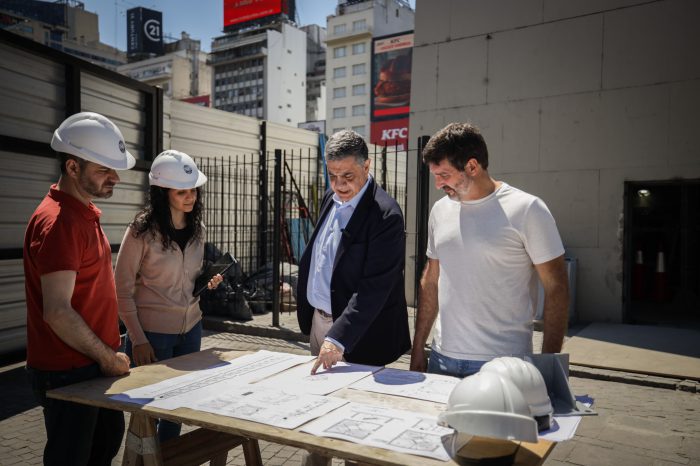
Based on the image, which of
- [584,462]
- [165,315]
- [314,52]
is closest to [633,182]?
[584,462]

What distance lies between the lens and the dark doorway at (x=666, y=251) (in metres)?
10.6

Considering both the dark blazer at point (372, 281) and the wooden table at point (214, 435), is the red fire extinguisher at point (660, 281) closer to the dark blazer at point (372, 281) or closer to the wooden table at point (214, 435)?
the dark blazer at point (372, 281)

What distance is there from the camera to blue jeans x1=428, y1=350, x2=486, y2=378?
7.70ft

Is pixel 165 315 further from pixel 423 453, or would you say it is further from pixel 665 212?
pixel 665 212

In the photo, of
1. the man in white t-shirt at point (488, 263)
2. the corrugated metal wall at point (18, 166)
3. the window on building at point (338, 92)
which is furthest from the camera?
the window on building at point (338, 92)

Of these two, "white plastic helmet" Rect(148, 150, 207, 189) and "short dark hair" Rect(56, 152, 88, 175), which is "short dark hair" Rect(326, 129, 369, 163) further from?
"short dark hair" Rect(56, 152, 88, 175)

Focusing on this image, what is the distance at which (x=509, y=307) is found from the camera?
2.32 metres

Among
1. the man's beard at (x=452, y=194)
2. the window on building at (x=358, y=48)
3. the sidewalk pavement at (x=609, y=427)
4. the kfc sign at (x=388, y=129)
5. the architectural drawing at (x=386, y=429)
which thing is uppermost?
the window on building at (x=358, y=48)

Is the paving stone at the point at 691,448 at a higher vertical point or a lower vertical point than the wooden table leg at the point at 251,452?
lower

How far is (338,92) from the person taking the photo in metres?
80.7

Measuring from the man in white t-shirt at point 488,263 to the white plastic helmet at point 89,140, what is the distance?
1.35 metres

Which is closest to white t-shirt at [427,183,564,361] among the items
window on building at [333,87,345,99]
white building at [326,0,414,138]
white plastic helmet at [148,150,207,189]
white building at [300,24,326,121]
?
white plastic helmet at [148,150,207,189]

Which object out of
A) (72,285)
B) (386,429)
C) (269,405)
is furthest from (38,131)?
(386,429)

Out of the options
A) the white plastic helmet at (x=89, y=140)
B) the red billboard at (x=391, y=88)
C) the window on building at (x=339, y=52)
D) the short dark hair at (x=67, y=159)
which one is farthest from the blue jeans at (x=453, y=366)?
the window on building at (x=339, y=52)
